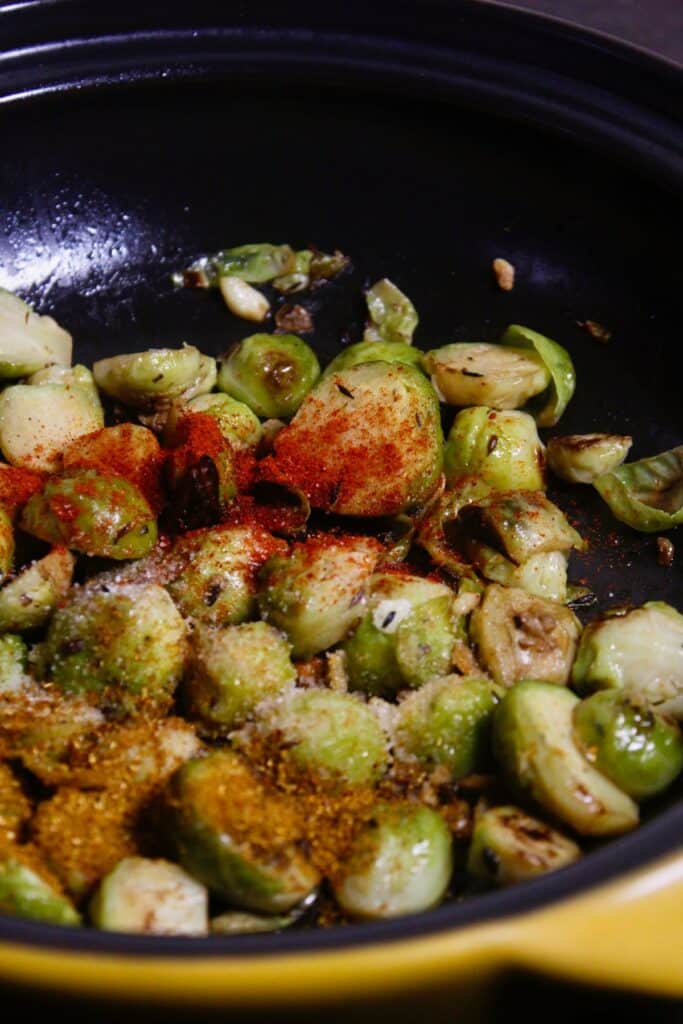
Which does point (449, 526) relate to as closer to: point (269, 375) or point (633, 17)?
point (269, 375)

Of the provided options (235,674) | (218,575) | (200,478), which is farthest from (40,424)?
(235,674)

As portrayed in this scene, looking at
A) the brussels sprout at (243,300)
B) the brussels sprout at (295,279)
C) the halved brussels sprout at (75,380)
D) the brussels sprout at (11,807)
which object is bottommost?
the brussels sprout at (11,807)

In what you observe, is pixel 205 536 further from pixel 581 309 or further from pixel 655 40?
pixel 655 40

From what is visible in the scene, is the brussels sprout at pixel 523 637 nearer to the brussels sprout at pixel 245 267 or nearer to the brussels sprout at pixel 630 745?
the brussels sprout at pixel 630 745

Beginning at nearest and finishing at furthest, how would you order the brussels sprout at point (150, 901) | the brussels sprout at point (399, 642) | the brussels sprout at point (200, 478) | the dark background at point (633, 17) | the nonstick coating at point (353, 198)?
the brussels sprout at point (150, 901) → the brussels sprout at point (399, 642) → the brussels sprout at point (200, 478) → the nonstick coating at point (353, 198) → the dark background at point (633, 17)

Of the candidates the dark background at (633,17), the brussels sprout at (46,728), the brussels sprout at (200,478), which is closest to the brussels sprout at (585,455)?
the brussels sprout at (200,478)

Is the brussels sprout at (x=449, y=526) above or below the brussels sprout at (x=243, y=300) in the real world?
below
